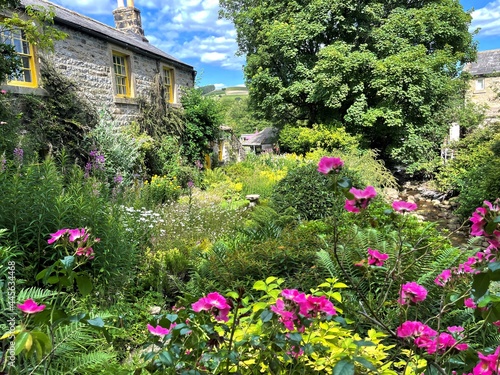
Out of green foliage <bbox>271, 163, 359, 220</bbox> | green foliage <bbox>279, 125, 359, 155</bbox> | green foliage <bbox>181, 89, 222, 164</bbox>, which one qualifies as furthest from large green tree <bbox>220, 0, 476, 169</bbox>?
green foliage <bbox>271, 163, 359, 220</bbox>

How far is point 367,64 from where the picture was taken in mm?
14375

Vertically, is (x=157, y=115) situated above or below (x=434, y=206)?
above

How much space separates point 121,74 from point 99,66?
1126mm

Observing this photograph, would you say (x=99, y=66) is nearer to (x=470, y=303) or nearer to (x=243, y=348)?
(x=243, y=348)

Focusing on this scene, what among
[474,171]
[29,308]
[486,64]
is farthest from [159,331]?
[486,64]

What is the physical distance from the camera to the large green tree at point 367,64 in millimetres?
14172

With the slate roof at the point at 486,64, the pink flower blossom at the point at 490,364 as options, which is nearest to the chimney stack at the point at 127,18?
the pink flower blossom at the point at 490,364

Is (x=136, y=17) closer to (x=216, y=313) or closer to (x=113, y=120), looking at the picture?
(x=113, y=120)

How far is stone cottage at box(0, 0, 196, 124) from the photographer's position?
732cm

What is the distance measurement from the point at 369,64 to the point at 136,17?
31.9 ft

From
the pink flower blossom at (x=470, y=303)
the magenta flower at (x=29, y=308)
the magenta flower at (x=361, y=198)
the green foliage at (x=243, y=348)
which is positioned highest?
the magenta flower at (x=361, y=198)

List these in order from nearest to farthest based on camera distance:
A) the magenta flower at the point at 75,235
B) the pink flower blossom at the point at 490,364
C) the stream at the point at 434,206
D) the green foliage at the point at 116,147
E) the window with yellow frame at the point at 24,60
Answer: the pink flower blossom at the point at 490,364 < the magenta flower at the point at 75,235 < the window with yellow frame at the point at 24,60 < the green foliage at the point at 116,147 < the stream at the point at 434,206

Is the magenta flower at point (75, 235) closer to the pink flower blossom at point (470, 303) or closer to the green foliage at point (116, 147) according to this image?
the pink flower blossom at point (470, 303)

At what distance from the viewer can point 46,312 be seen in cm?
109
